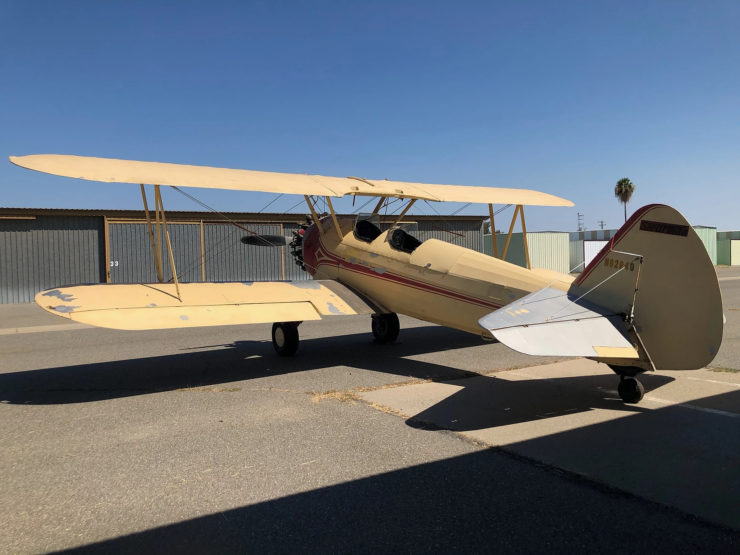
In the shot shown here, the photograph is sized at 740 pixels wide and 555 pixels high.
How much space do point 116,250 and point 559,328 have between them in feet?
74.2

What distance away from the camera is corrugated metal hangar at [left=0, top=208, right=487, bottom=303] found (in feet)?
72.4

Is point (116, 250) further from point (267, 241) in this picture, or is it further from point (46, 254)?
point (267, 241)

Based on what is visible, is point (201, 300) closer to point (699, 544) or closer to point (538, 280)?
point (538, 280)

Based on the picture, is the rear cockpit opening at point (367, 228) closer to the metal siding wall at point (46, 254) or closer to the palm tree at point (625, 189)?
the metal siding wall at point (46, 254)

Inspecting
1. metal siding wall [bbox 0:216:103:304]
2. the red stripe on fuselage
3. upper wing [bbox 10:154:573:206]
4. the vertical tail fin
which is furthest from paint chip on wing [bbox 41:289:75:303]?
metal siding wall [bbox 0:216:103:304]

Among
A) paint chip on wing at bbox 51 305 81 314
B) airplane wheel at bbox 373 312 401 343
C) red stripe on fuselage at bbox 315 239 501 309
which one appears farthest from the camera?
airplane wheel at bbox 373 312 401 343

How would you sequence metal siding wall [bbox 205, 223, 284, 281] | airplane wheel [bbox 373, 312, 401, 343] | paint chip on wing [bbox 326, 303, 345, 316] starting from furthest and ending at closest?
→ 1. metal siding wall [bbox 205, 223, 284, 281]
2. airplane wheel [bbox 373, 312, 401, 343]
3. paint chip on wing [bbox 326, 303, 345, 316]

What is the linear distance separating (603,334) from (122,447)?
14.8ft

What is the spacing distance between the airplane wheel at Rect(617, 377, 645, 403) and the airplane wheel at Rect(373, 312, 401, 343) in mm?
5388

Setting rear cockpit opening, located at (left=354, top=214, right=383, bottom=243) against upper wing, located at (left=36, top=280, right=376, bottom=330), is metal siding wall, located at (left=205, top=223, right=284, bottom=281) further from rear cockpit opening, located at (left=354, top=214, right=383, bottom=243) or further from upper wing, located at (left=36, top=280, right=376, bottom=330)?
upper wing, located at (left=36, top=280, right=376, bottom=330)

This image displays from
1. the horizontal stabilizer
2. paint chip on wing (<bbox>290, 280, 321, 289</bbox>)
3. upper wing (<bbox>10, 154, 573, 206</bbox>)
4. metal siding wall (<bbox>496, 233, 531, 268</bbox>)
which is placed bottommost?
the horizontal stabilizer

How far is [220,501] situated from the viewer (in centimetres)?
370

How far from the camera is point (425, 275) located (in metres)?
8.27

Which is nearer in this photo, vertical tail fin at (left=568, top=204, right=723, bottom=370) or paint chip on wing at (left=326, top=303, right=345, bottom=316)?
vertical tail fin at (left=568, top=204, right=723, bottom=370)
